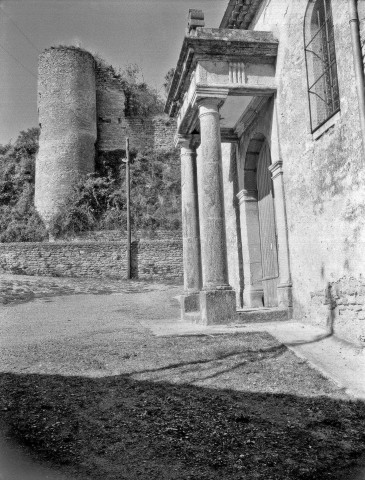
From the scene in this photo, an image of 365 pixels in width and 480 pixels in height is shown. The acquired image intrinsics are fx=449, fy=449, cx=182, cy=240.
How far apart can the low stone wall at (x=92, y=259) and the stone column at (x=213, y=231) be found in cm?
1327

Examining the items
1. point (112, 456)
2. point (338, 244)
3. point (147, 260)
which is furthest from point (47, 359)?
point (147, 260)

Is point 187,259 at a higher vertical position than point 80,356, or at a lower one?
higher

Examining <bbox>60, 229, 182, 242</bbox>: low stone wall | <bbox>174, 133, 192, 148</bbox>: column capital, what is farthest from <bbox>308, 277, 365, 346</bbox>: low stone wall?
<bbox>60, 229, 182, 242</bbox>: low stone wall

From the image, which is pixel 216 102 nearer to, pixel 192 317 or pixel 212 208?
pixel 212 208

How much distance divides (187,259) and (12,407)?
22.6 feet

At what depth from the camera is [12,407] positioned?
12.3 feet

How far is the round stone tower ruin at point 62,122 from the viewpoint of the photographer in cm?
2762

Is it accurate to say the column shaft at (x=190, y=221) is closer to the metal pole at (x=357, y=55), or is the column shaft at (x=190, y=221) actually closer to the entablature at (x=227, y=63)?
the entablature at (x=227, y=63)

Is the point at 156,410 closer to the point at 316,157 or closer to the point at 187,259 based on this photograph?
the point at 316,157

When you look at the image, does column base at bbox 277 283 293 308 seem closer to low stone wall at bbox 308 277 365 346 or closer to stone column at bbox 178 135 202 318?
low stone wall at bbox 308 277 365 346

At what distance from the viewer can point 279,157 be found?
8250mm

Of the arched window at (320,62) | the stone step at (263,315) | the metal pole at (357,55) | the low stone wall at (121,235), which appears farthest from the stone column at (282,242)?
the low stone wall at (121,235)

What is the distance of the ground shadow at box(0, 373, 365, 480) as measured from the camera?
2734 millimetres

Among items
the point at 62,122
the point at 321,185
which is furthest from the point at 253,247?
the point at 62,122
